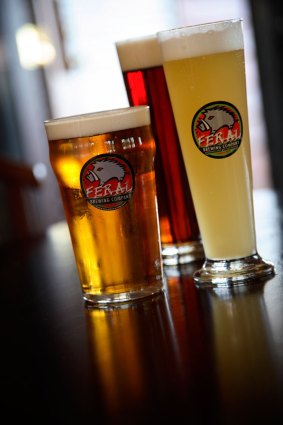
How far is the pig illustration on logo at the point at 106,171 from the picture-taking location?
2.51ft

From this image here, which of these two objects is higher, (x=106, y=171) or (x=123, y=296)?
(x=106, y=171)

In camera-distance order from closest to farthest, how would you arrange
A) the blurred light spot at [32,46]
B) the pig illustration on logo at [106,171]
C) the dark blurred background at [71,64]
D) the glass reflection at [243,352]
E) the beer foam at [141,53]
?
the glass reflection at [243,352] → the pig illustration on logo at [106,171] → the beer foam at [141,53] → the dark blurred background at [71,64] → the blurred light spot at [32,46]

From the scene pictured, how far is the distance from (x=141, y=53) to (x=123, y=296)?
299 mm

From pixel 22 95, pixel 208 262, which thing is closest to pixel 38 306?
pixel 208 262

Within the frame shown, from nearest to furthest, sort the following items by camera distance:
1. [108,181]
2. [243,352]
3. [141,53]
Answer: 1. [243,352]
2. [108,181]
3. [141,53]

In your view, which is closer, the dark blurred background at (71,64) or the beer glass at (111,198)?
the beer glass at (111,198)

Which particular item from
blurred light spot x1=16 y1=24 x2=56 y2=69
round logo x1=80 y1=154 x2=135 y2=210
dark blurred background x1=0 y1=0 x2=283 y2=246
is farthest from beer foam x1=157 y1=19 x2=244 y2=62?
blurred light spot x1=16 y1=24 x2=56 y2=69

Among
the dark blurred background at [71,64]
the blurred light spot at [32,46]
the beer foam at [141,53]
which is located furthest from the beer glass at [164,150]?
the blurred light spot at [32,46]

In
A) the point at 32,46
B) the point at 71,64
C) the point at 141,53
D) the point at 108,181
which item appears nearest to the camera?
the point at 108,181

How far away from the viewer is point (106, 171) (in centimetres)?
77

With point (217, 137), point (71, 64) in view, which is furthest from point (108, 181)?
point (71, 64)

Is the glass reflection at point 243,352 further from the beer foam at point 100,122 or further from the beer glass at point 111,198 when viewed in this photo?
the beer foam at point 100,122

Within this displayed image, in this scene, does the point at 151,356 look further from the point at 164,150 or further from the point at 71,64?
the point at 71,64

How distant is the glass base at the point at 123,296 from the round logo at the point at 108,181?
94 mm
